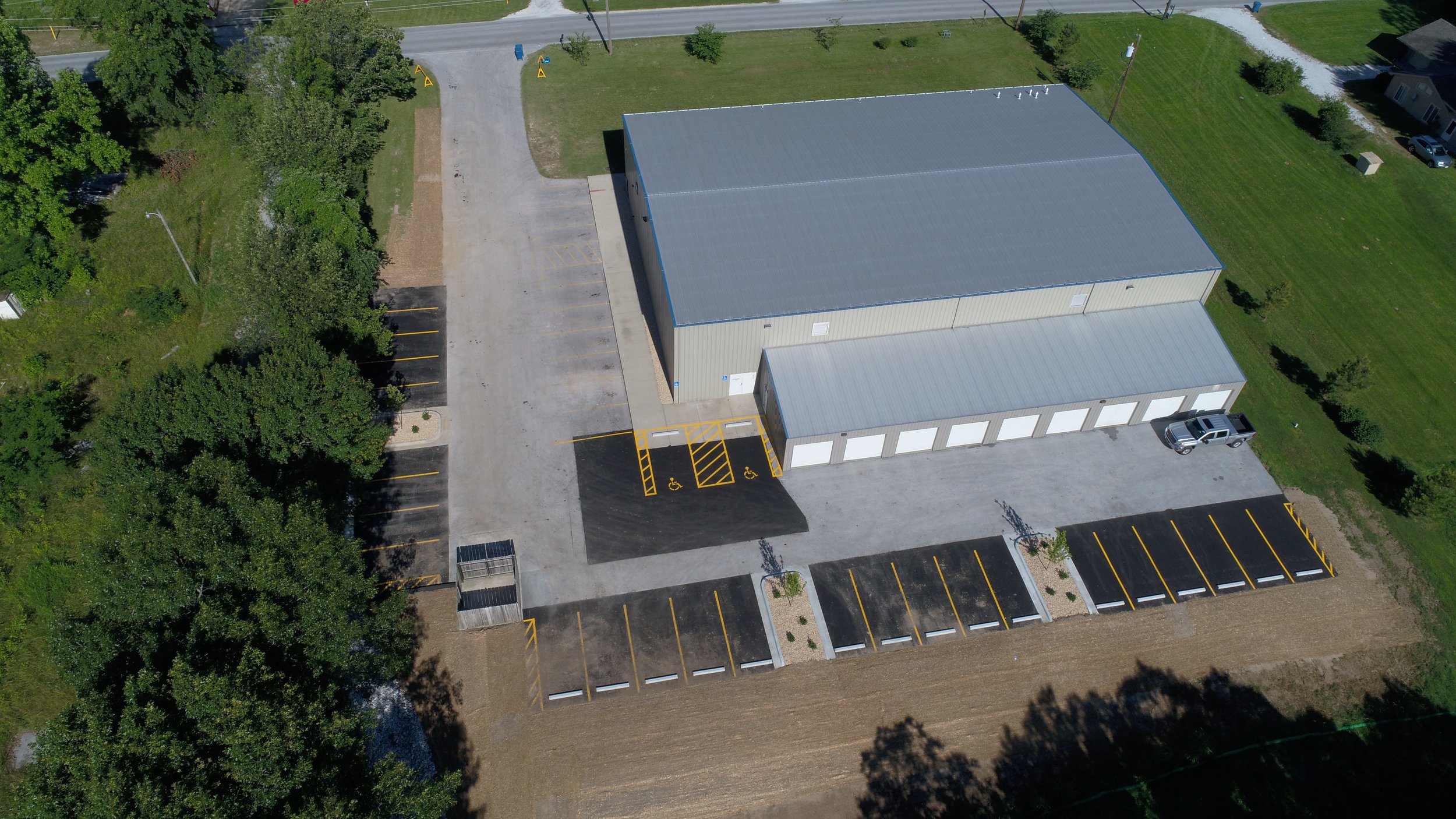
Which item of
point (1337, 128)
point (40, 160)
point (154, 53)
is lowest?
point (1337, 128)

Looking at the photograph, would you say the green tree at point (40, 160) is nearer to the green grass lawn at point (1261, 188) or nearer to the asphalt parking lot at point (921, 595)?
the green grass lawn at point (1261, 188)

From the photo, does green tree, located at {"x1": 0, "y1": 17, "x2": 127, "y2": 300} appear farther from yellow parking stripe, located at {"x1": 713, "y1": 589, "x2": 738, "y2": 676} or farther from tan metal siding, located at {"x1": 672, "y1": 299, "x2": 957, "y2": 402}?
yellow parking stripe, located at {"x1": 713, "y1": 589, "x2": 738, "y2": 676}

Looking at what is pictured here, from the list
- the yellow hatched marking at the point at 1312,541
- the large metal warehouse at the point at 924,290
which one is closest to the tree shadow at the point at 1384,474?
the yellow hatched marking at the point at 1312,541

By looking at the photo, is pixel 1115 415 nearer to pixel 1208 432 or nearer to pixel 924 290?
pixel 1208 432

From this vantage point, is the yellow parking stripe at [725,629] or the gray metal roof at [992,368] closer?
the yellow parking stripe at [725,629]

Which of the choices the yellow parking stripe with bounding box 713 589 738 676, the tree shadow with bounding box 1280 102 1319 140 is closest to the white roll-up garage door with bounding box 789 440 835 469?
the yellow parking stripe with bounding box 713 589 738 676

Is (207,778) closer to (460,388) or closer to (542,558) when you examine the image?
(542,558)

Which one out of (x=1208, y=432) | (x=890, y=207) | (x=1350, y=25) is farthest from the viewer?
(x=1350, y=25)

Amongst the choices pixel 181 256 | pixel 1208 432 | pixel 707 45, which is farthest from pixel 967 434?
pixel 181 256
